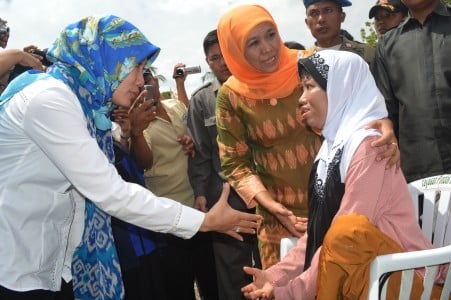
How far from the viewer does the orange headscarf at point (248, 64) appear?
8.82 ft

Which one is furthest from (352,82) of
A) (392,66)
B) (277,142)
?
(392,66)

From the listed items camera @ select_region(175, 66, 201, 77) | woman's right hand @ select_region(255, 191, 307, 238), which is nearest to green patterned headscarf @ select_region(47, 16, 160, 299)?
woman's right hand @ select_region(255, 191, 307, 238)

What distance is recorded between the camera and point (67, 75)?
207 centimetres

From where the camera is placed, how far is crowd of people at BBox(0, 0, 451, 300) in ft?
5.99

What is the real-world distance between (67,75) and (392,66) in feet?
6.25

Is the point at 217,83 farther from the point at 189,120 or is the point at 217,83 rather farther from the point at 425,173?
the point at 425,173

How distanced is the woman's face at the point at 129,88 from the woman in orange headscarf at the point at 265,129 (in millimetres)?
731

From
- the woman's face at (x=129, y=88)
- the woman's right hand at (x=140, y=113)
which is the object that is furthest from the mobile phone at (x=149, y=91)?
the woman's face at (x=129, y=88)

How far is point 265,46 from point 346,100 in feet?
2.64

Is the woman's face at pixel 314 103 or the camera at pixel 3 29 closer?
the woman's face at pixel 314 103

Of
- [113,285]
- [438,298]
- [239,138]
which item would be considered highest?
[239,138]

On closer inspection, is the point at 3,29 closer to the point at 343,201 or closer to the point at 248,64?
the point at 248,64

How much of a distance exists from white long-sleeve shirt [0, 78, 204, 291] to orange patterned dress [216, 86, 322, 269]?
882 mm

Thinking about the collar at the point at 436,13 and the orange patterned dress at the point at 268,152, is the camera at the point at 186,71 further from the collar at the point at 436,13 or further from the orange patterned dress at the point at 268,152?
the collar at the point at 436,13
